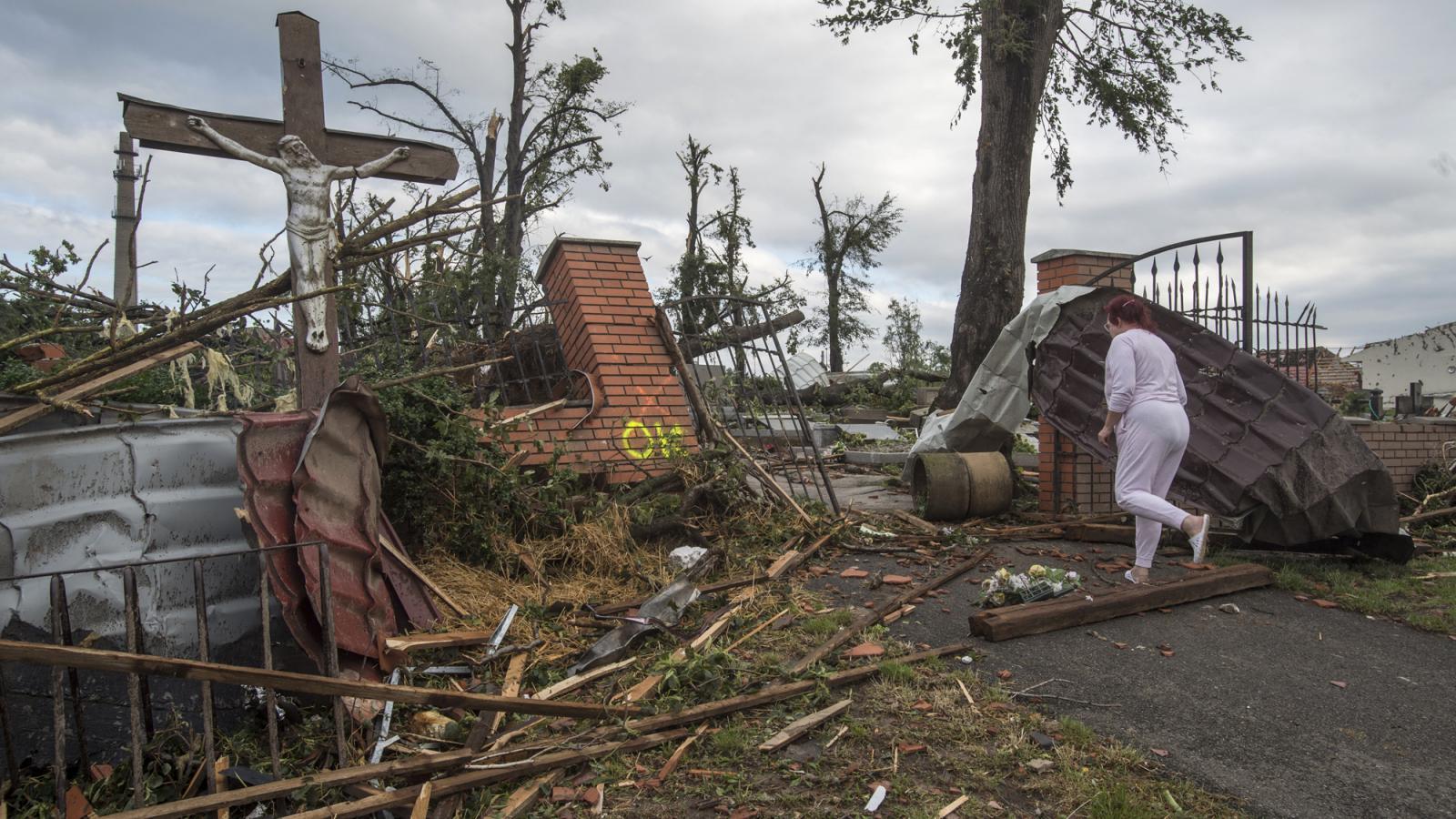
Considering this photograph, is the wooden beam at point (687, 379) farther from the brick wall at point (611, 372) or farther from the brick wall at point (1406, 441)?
the brick wall at point (1406, 441)

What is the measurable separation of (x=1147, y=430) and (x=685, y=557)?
2793mm

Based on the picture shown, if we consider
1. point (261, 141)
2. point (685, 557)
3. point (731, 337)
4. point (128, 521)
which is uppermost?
point (261, 141)

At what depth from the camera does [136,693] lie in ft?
9.10

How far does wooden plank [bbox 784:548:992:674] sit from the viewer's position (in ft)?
12.4

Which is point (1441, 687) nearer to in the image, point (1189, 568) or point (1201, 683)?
point (1201, 683)

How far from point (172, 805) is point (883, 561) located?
4154 millimetres

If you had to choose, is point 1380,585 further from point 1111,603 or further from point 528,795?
point 528,795

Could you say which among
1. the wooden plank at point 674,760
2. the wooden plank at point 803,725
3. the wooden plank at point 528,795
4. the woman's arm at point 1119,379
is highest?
the woman's arm at point 1119,379

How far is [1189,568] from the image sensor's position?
5434 mm

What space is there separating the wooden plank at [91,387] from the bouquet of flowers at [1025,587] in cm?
419

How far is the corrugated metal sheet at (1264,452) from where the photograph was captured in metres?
5.33

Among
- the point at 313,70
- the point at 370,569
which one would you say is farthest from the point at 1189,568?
the point at 313,70

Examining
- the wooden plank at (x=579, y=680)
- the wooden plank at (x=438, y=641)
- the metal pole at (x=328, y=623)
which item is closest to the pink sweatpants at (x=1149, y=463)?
the wooden plank at (x=579, y=680)

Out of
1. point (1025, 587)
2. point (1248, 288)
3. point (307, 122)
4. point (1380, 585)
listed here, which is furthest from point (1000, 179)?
point (307, 122)
